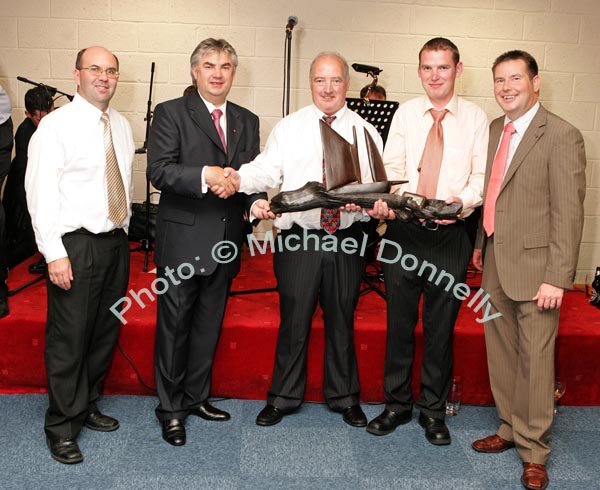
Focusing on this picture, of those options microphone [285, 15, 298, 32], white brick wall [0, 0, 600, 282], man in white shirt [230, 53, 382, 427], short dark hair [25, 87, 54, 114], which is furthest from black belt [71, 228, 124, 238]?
white brick wall [0, 0, 600, 282]

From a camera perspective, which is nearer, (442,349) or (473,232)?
(442,349)

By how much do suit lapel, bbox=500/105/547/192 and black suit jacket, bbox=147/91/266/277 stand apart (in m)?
1.01

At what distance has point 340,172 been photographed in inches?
92.3

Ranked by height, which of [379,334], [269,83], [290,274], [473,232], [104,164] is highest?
[269,83]

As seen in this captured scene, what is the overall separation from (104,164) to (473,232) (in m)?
1.65

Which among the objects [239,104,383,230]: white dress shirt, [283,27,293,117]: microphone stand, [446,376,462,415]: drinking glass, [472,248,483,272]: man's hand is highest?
[283,27,293,117]: microphone stand

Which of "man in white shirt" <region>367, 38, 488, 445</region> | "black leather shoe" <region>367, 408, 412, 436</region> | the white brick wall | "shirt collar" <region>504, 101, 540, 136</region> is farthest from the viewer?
the white brick wall

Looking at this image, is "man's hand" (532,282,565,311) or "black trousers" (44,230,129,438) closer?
"man's hand" (532,282,565,311)

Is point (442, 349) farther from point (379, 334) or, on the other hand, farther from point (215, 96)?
point (215, 96)

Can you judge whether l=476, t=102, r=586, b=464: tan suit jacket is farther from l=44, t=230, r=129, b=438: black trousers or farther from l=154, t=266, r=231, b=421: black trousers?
l=44, t=230, r=129, b=438: black trousers

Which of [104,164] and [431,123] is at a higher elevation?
[431,123]

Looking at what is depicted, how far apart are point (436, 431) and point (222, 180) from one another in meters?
1.31

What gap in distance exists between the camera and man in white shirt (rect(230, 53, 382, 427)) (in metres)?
2.53

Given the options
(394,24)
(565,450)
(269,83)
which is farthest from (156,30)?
(565,450)
